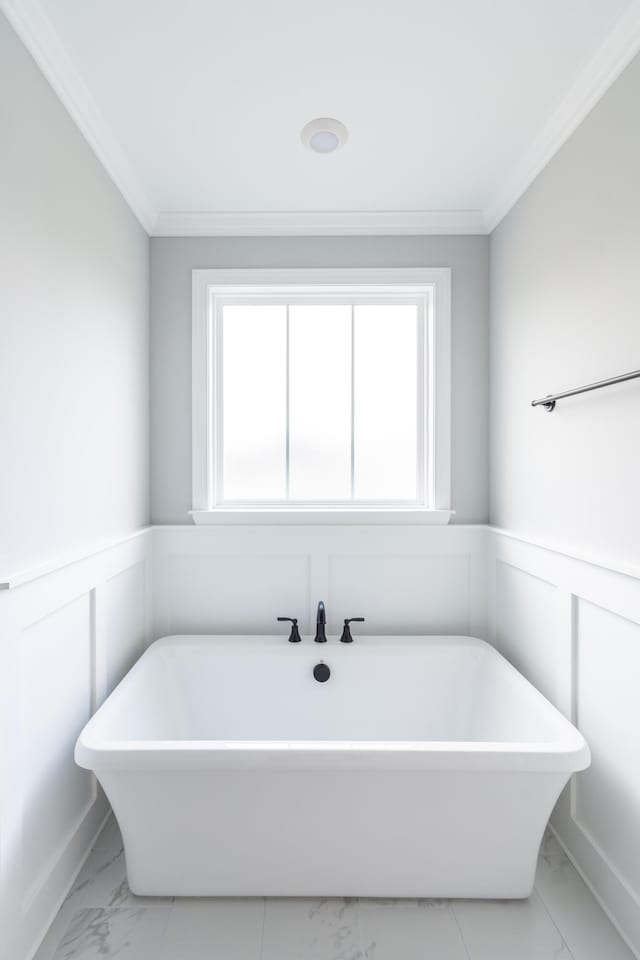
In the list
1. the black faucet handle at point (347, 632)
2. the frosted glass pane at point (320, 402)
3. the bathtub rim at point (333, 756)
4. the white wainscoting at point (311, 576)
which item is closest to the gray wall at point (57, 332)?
the white wainscoting at point (311, 576)

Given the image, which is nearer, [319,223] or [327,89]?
[327,89]

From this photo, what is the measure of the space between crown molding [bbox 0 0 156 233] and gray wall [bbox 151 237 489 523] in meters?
0.33

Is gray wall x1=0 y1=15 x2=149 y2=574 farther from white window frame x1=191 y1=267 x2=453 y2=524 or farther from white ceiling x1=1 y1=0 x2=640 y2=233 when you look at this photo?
white window frame x1=191 y1=267 x2=453 y2=524

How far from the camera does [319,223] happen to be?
2297 mm

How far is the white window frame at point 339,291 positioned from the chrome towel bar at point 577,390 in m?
0.55

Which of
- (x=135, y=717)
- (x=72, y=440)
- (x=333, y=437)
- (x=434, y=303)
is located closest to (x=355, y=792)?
(x=135, y=717)

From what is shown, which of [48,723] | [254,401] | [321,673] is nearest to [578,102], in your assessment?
[254,401]

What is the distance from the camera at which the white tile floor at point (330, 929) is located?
4.41 feet

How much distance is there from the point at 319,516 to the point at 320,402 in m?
0.54

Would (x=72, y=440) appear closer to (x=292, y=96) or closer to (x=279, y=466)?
(x=279, y=466)

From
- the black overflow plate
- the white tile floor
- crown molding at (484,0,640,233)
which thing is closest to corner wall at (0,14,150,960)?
the white tile floor

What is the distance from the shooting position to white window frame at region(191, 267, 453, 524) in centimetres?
235

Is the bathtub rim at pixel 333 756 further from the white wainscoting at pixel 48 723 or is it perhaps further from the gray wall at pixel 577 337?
the gray wall at pixel 577 337

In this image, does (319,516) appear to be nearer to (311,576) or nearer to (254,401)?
(311,576)
